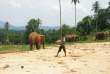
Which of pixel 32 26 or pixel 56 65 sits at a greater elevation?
pixel 32 26

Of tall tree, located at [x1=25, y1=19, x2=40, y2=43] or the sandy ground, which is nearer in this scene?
the sandy ground

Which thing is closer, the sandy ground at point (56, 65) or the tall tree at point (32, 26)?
the sandy ground at point (56, 65)

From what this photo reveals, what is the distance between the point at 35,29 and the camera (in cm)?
6738

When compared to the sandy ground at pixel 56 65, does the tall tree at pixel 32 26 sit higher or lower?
higher

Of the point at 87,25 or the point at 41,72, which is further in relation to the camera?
the point at 87,25

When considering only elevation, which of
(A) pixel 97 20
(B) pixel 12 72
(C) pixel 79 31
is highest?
(A) pixel 97 20

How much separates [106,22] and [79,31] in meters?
12.0

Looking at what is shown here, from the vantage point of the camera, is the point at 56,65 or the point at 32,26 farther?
the point at 32,26

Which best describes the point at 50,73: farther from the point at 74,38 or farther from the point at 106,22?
the point at 106,22

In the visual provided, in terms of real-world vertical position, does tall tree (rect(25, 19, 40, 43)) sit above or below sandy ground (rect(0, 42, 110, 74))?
above

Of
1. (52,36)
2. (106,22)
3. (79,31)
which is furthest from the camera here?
(52,36)

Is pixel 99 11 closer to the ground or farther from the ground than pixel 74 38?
farther from the ground

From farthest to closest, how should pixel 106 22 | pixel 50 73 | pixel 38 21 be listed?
pixel 38 21 < pixel 106 22 < pixel 50 73

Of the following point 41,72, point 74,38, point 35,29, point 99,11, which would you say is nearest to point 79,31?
point 99,11
